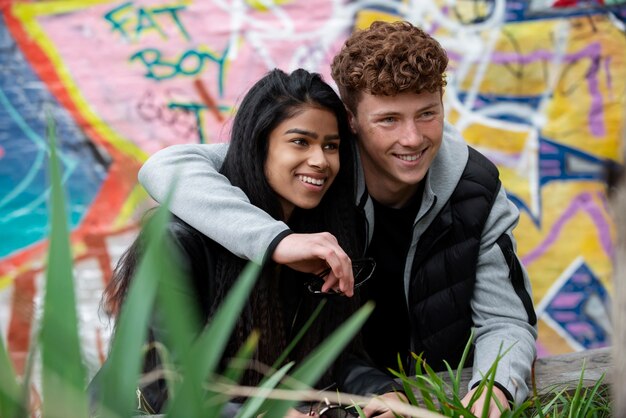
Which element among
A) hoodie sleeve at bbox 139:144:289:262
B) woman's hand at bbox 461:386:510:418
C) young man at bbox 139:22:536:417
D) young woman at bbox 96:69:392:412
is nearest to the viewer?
woman's hand at bbox 461:386:510:418

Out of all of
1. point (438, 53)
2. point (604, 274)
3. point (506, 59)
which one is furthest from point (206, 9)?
point (604, 274)

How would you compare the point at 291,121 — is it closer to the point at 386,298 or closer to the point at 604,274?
the point at 386,298

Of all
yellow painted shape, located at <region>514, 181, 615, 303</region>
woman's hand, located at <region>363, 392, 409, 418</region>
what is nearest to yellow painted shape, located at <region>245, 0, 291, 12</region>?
yellow painted shape, located at <region>514, 181, 615, 303</region>

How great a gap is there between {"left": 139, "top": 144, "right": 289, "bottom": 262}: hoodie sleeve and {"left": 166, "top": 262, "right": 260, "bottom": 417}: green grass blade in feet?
2.83

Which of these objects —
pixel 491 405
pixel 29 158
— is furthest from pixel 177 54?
pixel 491 405

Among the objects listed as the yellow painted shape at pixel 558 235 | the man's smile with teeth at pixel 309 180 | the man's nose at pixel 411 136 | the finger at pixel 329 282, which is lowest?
the yellow painted shape at pixel 558 235

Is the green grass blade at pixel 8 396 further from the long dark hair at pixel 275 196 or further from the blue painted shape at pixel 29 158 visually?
the blue painted shape at pixel 29 158

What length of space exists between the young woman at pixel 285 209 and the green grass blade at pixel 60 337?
1.08m

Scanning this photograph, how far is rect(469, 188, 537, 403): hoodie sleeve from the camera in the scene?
202cm

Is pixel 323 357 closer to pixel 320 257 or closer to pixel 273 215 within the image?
pixel 320 257

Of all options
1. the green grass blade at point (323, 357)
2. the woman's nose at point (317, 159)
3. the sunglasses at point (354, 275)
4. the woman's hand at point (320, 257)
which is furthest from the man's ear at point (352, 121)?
the green grass blade at point (323, 357)

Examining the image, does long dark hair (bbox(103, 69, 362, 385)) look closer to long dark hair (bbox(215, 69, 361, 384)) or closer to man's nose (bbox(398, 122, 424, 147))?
long dark hair (bbox(215, 69, 361, 384))

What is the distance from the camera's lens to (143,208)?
38.2 inches

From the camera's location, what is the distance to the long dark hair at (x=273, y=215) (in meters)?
1.93
